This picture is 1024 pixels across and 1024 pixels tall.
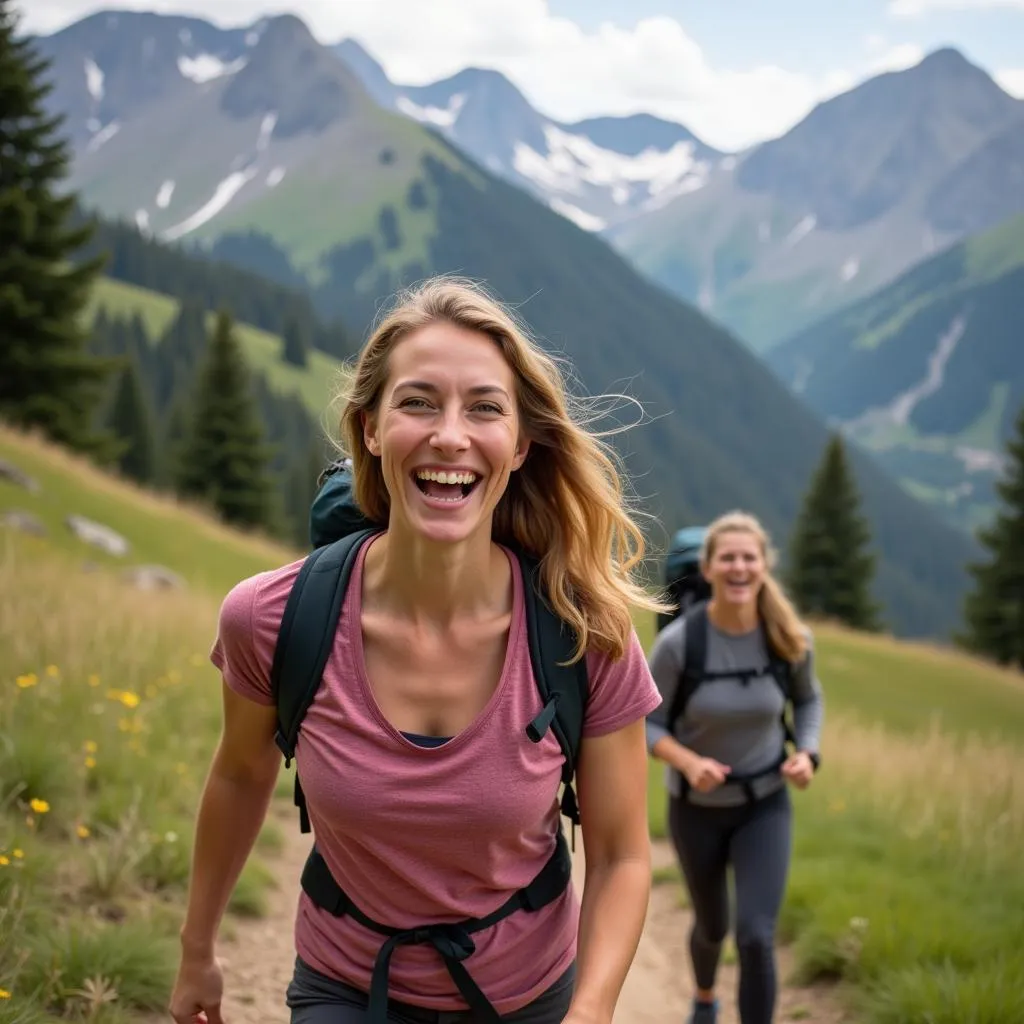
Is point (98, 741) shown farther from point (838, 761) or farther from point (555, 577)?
point (838, 761)

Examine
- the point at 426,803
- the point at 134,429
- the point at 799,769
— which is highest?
the point at 426,803

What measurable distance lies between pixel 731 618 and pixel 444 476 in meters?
3.09

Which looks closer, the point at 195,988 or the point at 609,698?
the point at 609,698

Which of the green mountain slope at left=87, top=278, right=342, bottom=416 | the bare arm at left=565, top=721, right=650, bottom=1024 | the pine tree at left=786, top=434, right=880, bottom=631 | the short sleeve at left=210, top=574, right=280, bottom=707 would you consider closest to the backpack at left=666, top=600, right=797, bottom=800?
the bare arm at left=565, top=721, right=650, bottom=1024

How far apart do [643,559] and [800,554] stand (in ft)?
146

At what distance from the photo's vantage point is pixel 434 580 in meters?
2.56

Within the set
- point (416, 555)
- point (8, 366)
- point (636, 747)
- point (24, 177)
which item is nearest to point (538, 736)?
point (636, 747)

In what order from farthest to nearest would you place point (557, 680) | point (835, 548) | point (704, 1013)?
point (835, 548), point (704, 1013), point (557, 680)

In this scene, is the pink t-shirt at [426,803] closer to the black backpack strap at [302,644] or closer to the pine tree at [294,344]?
the black backpack strap at [302,644]

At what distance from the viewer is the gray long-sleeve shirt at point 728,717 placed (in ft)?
16.4

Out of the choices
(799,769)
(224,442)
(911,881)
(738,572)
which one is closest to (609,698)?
(799,769)

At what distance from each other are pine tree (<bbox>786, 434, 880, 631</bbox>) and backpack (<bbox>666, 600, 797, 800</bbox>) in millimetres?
41346

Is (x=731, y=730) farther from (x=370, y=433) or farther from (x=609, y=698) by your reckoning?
(x=370, y=433)

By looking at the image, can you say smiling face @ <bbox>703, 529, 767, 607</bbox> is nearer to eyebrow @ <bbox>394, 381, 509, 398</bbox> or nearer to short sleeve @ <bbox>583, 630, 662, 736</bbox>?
short sleeve @ <bbox>583, 630, 662, 736</bbox>
